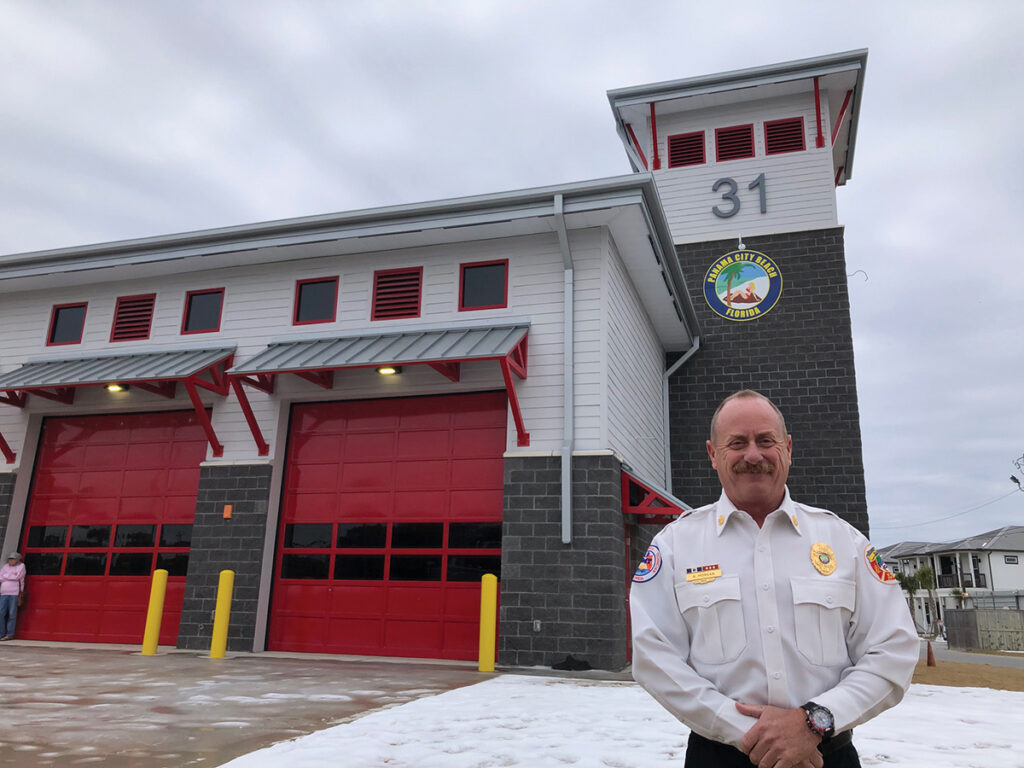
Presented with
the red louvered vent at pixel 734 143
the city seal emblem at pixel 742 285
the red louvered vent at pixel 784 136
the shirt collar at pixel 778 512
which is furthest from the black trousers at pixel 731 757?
the red louvered vent at pixel 734 143

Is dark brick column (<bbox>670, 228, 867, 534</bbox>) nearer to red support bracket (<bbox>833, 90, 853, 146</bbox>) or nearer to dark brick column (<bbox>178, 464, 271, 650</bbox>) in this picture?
red support bracket (<bbox>833, 90, 853, 146</bbox>)

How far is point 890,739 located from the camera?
18.0ft

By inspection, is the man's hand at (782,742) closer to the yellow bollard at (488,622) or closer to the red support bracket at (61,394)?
the yellow bollard at (488,622)

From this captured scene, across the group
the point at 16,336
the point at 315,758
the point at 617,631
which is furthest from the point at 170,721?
the point at 16,336

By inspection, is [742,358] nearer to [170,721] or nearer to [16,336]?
[170,721]

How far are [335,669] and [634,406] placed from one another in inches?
251

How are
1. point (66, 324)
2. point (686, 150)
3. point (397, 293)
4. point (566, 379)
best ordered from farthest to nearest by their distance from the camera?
point (686, 150)
point (66, 324)
point (397, 293)
point (566, 379)

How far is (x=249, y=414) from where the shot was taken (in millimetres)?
11969

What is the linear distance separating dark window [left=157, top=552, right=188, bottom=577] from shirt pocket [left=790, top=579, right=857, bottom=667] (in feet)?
40.2

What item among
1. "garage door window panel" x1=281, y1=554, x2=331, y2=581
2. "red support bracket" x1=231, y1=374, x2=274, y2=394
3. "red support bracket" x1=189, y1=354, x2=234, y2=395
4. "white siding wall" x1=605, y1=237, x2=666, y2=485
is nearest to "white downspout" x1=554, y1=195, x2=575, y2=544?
"white siding wall" x1=605, y1=237, x2=666, y2=485

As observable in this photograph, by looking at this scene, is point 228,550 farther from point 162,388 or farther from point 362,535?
point 162,388

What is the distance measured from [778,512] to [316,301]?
11.4 meters

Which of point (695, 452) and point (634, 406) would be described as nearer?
point (634, 406)

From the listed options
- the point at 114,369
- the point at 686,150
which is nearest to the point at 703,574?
the point at 114,369
